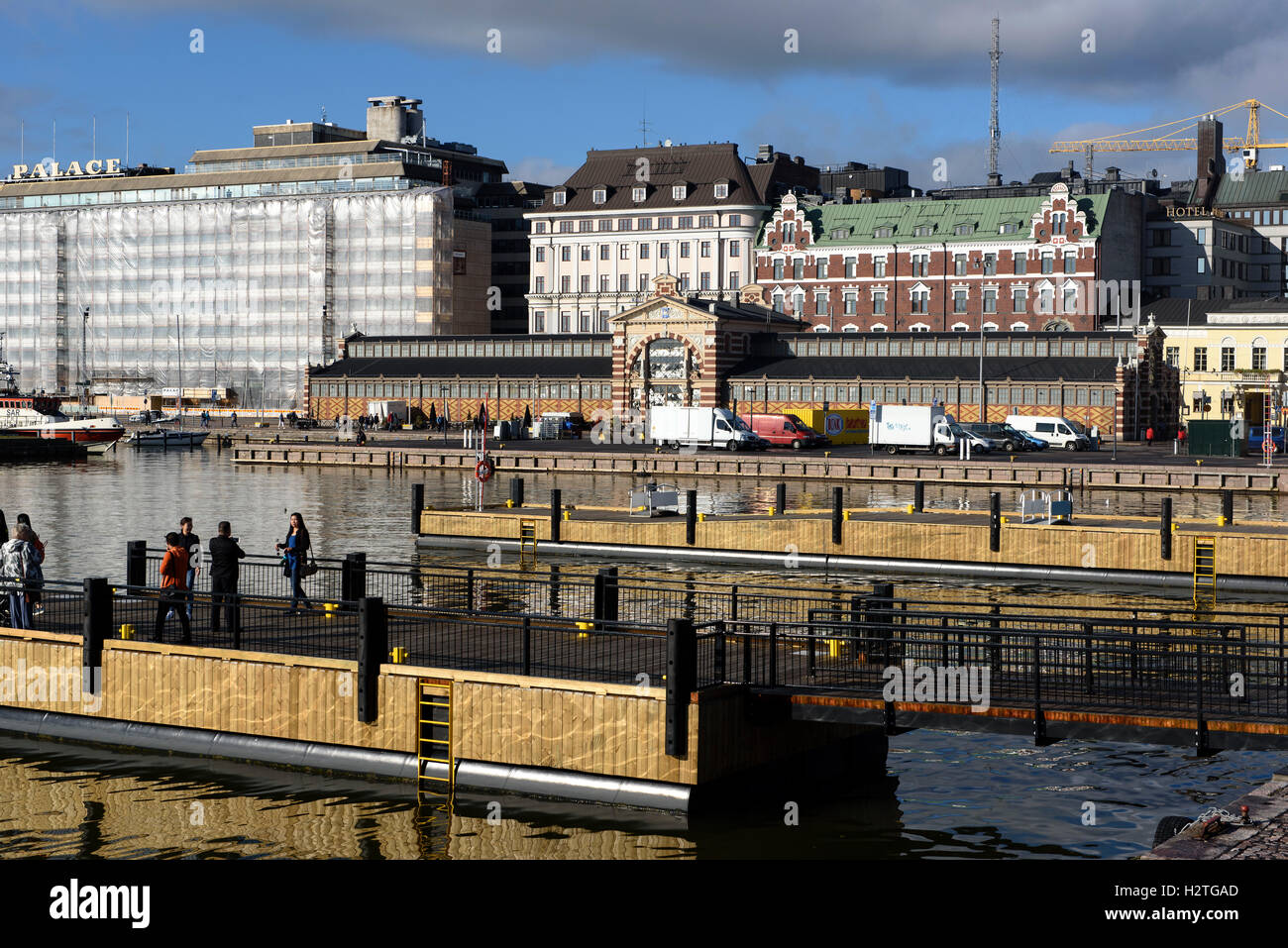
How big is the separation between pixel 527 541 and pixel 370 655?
29.6 metres

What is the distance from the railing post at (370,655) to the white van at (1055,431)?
8485 centimetres

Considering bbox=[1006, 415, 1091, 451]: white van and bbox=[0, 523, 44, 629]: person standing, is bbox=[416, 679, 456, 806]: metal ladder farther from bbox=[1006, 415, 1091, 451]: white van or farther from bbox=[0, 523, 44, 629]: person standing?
bbox=[1006, 415, 1091, 451]: white van

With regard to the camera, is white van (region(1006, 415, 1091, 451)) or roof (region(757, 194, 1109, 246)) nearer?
white van (region(1006, 415, 1091, 451))

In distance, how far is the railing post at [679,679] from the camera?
21.2 metres

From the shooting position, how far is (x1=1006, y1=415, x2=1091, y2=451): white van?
10238 cm

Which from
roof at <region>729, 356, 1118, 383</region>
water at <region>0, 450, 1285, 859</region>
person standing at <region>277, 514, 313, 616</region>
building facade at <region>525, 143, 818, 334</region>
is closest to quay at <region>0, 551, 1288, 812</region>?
water at <region>0, 450, 1285, 859</region>

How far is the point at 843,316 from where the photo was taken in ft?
474

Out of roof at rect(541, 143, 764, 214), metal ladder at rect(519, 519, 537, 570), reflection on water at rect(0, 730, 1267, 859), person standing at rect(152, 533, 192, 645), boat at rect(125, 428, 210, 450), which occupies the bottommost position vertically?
reflection on water at rect(0, 730, 1267, 859)

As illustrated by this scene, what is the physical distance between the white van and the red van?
13531 millimetres

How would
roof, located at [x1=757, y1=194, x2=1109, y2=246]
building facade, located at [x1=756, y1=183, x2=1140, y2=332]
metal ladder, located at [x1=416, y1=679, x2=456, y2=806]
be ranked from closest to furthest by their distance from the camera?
metal ladder, located at [x1=416, y1=679, x2=456, y2=806]
building facade, located at [x1=756, y1=183, x2=1140, y2=332]
roof, located at [x1=757, y1=194, x2=1109, y2=246]

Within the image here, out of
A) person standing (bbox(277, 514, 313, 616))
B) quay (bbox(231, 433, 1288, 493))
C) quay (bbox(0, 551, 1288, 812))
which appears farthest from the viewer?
quay (bbox(231, 433, 1288, 493))

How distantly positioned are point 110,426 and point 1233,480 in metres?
83.6
